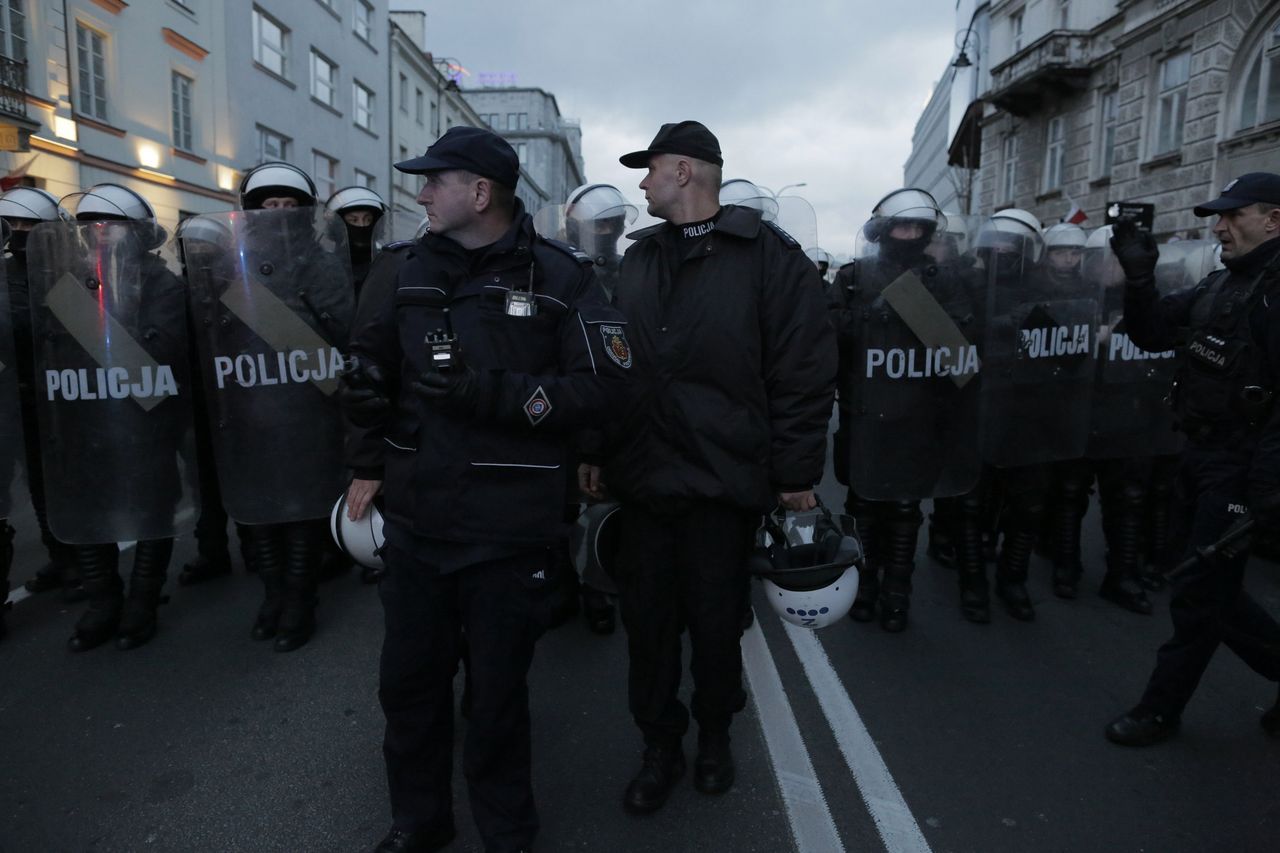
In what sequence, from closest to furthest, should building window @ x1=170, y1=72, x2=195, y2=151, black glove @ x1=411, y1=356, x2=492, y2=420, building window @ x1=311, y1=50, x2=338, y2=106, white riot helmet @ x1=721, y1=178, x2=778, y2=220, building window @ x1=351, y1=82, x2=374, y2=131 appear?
black glove @ x1=411, y1=356, x2=492, y2=420, white riot helmet @ x1=721, y1=178, x2=778, y2=220, building window @ x1=170, y1=72, x2=195, y2=151, building window @ x1=311, y1=50, x2=338, y2=106, building window @ x1=351, y1=82, x2=374, y2=131

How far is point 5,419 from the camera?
365cm

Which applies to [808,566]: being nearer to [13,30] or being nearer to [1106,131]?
[13,30]

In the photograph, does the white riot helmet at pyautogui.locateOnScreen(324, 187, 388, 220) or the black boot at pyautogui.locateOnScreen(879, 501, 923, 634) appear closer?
the black boot at pyautogui.locateOnScreen(879, 501, 923, 634)

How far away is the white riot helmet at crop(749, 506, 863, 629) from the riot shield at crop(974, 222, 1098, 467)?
6.19 feet

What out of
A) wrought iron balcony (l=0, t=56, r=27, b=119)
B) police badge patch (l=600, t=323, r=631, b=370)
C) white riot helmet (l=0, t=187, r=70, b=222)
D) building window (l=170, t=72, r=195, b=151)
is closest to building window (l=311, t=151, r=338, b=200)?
building window (l=170, t=72, r=195, b=151)

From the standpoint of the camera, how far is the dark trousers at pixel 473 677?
7.23 ft

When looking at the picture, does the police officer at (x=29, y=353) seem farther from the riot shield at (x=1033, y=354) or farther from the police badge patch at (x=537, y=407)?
the riot shield at (x=1033, y=354)

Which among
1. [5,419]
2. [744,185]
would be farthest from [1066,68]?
[5,419]

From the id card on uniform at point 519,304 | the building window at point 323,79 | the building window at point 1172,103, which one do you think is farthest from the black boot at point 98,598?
the building window at point 323,79

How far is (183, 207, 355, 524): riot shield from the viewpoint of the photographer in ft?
11.3

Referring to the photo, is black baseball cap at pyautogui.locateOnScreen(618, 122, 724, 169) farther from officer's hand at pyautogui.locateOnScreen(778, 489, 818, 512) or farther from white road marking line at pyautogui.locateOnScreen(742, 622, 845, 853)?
white road marking line at pyautogui.locateOnScreen(742, 622, 845, 853)

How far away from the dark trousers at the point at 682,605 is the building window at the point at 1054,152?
71.8ft

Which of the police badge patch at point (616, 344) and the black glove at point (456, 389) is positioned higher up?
the police badge patch at point (616, 344)

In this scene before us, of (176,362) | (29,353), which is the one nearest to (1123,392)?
(176,362)
